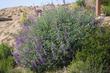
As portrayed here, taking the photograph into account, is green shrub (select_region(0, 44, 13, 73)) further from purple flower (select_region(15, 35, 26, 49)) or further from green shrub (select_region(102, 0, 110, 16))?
green shrub (select_region(102, 0, 110, 16))

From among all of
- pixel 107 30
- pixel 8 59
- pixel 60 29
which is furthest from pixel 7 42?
pixel 107 30

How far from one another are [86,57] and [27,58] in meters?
1.09

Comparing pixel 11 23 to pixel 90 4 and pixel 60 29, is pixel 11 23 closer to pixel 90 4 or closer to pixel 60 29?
pixel 90 4

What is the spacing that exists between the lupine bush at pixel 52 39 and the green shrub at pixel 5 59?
17cm

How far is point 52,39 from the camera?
22.0ft

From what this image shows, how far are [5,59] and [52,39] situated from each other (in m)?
0.98

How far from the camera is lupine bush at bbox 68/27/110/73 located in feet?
19.5

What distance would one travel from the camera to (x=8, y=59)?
23.2 feet

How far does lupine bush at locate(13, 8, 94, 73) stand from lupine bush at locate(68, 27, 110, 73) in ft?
0.75

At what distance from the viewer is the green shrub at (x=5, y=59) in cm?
662

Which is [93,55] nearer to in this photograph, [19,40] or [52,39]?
[52,39]

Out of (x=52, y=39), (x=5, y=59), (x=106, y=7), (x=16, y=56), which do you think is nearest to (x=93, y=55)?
(x=52, y=39)

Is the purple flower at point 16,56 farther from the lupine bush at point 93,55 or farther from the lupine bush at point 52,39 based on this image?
the lupine bush at point 93,55

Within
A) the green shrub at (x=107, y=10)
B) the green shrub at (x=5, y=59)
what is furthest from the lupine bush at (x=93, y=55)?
the green shrub at (x=107, y=10)
